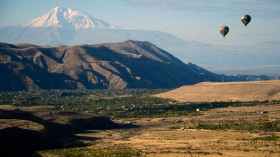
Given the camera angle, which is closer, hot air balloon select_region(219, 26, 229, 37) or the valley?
the valley

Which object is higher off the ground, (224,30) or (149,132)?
(224,30)

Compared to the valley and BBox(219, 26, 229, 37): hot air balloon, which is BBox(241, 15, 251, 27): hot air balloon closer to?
BBox(219, 26, 229, 37): hot air balloon

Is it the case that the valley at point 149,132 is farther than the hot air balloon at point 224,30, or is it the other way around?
the hot air balloon at point 224,30

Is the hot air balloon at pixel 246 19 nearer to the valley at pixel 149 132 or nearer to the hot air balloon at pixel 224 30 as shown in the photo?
the hot air balloon at pixel 224 30

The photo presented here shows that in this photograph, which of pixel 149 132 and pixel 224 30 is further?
pixel 224 30

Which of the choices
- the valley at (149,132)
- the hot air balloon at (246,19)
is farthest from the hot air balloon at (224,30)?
the valley at (149,132)

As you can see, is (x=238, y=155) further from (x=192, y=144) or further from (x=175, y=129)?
(x=175, y=129)

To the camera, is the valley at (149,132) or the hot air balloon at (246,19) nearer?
the valley at (149,132)

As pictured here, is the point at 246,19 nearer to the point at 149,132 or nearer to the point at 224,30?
the point at 224,30

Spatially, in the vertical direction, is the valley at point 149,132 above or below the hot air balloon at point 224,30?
below

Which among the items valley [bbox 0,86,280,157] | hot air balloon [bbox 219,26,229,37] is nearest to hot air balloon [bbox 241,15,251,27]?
hot air balloon [bbox 219,26,229,37]

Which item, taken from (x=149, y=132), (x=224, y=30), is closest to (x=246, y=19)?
(x=224, y=30)

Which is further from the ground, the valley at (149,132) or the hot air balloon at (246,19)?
the hot air balloon at (246,19)
